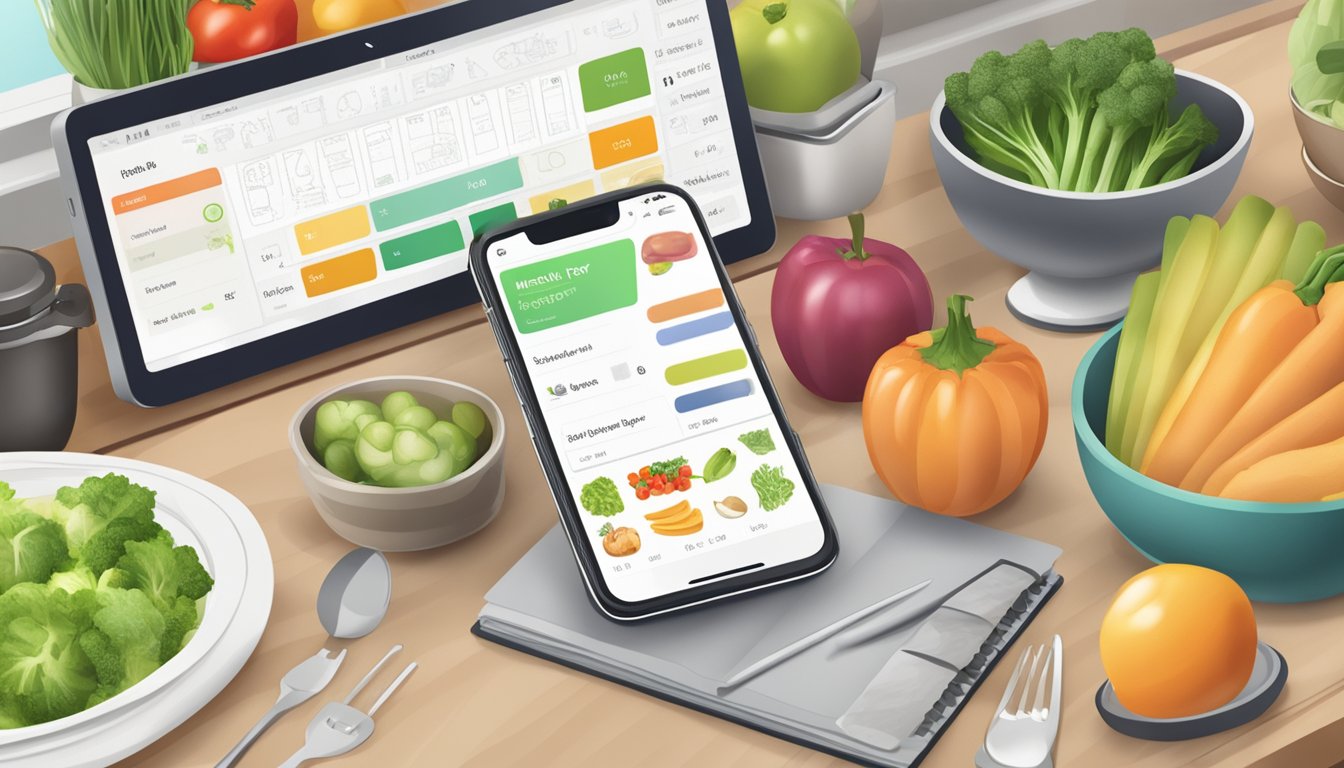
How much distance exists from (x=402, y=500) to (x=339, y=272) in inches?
9.9

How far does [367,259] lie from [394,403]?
0.18 m

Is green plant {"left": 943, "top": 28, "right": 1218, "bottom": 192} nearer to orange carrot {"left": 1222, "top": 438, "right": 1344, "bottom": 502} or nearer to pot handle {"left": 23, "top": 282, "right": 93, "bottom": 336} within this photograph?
orange carrot {"left": 1222, "top": 438, "right": 1344, "bottom": 502}

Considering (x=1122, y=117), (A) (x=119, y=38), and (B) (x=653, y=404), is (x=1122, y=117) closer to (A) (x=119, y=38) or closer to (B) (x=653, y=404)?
(B) (x=653, y=404)

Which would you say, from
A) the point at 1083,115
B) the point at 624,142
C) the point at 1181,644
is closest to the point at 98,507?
the point at 624,142

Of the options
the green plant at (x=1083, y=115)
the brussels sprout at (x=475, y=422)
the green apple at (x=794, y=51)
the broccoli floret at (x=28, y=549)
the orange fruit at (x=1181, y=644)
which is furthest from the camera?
the green apple at (x=794, y=51)

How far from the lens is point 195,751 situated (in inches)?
29.4

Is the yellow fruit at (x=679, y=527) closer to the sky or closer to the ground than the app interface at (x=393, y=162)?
closer to the ground

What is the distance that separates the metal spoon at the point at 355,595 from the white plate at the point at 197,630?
0.04m

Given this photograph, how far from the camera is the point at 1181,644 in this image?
666 millimetres

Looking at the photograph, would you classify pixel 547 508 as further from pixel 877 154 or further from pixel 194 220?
pixel 877 154

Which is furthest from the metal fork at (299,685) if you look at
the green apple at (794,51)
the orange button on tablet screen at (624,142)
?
the green apple at (794,51)

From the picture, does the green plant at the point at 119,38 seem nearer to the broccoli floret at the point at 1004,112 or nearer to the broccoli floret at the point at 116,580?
the broccoli floret at the point at 116,580

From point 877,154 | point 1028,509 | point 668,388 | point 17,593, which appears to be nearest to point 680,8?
point 877,154

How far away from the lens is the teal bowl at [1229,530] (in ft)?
2.32
